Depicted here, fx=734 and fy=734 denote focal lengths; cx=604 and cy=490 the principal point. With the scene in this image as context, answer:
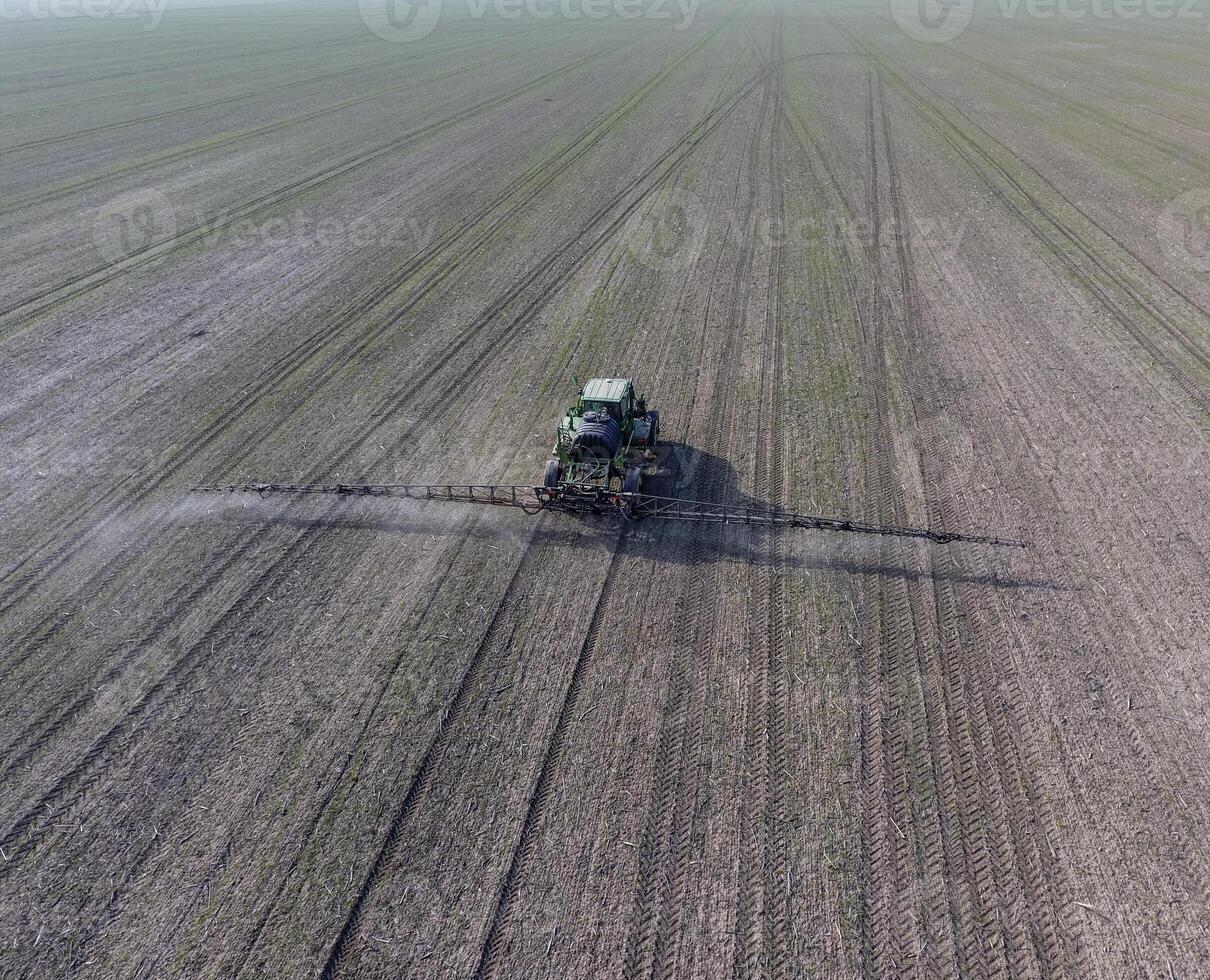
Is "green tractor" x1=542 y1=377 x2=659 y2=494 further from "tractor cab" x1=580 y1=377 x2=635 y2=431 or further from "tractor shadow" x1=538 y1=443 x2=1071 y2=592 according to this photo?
"tractor shadow" x1=538 y1=443 x2=1071 y2=592

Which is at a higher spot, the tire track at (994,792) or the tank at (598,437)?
the tank at (598,437)

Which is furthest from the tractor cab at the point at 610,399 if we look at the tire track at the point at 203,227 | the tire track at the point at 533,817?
the tire track at the point at 203,227

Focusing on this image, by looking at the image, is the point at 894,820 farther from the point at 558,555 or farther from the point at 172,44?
the point at 172,44

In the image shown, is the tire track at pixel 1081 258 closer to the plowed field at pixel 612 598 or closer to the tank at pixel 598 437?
the plowed field at pixel 612 598

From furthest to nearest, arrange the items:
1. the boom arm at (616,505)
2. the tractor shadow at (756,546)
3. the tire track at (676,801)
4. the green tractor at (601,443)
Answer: the green tractor at (601,443) < the boom arm at (616,505) < the tractor shadow at (756,546) < the tire track at (676,801)

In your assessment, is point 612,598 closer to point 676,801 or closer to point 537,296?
point 676,801

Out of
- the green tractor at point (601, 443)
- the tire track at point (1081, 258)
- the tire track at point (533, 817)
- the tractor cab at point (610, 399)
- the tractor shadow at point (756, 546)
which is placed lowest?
the tire track at point (533, 817)

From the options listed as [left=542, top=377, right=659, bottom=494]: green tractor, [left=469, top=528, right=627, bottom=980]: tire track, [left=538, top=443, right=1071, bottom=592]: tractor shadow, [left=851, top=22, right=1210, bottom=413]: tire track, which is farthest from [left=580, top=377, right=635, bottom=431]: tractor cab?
[left=851, top=22, right=1210, bottom=413]: tire track
